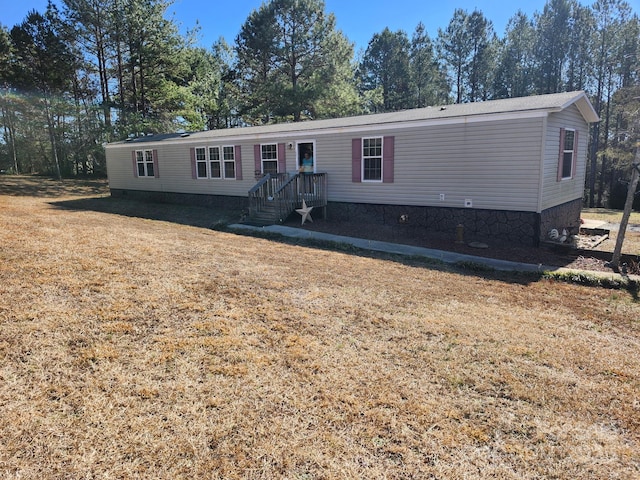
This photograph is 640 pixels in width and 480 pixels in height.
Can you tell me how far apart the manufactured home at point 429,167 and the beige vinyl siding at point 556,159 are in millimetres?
28

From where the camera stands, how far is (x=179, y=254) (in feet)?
21.6

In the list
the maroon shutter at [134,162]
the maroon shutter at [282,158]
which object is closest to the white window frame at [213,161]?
the maroon shutter at [282,158]

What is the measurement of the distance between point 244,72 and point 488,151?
891 inches

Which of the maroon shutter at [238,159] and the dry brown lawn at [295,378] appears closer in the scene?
the dry brown lawn at [295,378]

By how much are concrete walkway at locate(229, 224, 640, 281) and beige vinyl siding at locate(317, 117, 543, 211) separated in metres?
2.02

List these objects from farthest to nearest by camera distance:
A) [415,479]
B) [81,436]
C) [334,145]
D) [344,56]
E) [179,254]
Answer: [344,56], [334,145], [179,254], [81,436], [415,479]

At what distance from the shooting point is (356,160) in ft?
38.8

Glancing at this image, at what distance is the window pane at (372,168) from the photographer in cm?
1155

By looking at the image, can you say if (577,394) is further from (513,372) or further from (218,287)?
(218,287)

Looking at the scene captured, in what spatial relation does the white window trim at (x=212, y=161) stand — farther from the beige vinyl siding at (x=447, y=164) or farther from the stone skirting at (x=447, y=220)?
the stone skirting at (x=447, y=220)

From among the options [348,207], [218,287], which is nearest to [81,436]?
[218,287]

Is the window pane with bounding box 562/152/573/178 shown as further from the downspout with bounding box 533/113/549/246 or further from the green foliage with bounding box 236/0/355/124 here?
the green foliage with bounding box 236/0/355/124

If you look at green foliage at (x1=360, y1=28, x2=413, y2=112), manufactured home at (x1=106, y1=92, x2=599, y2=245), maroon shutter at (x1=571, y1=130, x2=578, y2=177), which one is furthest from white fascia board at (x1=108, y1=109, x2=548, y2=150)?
green foliage at (x1=360, y1=28, x2=413, y2=112)

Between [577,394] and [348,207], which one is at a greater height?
[348,207]
